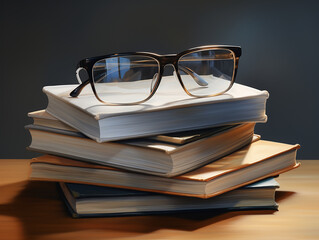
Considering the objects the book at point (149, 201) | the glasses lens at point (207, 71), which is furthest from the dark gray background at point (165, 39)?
the book at point (149, 201)

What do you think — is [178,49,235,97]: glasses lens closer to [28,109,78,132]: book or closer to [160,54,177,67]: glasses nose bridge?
[160,54,177,67]: glasses nose bridge

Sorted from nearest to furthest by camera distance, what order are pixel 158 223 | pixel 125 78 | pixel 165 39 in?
pixel 158 223
pixel 125 78
pixel 165 39

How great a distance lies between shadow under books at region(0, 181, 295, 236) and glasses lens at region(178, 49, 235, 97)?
9.3 inches

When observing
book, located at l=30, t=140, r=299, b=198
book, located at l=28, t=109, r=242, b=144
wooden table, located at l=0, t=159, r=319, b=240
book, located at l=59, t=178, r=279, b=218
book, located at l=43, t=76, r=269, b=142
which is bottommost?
wooden table, located at l=0, t=159, r=319, b=240

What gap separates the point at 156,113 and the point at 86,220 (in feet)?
0.63

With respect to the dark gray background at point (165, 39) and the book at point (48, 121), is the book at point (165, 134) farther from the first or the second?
the dark gray background at point (165, 39)

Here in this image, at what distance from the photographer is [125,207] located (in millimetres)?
731

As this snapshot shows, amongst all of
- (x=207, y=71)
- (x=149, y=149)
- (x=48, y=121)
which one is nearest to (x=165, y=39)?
(x=207, y=71)

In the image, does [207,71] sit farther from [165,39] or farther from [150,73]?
[165,39]

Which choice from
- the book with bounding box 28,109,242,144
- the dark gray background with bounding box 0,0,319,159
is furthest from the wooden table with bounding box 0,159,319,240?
the dark gray background with bounding box 0,0,319,159

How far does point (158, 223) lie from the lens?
2.30 ft

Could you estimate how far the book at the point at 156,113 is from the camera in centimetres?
73

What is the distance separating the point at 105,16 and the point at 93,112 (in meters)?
0.66

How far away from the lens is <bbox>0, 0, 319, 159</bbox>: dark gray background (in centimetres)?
132
